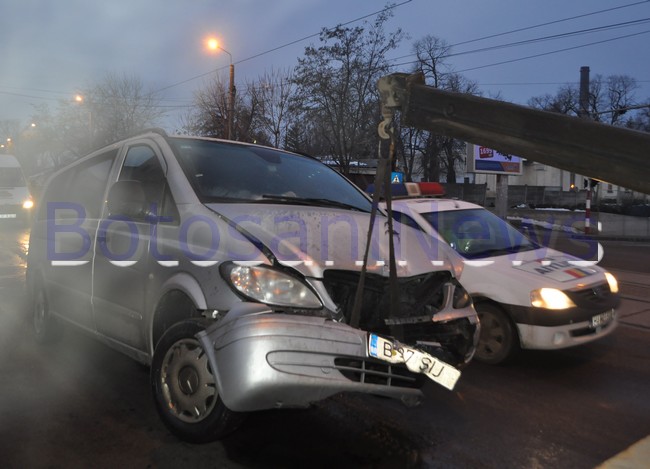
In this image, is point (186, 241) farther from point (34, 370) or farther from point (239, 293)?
point (34, 370)

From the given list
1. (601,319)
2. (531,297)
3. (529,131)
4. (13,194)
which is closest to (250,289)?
(529,131)

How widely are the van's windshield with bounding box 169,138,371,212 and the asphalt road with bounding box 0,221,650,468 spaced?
1437 mm

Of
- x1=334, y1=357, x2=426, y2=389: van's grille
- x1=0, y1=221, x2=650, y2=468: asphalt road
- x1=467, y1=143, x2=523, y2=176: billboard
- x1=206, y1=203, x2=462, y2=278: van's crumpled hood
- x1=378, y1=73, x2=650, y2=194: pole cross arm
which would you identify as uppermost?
x1=467, y1=143, x2=523, y2=176: billboard

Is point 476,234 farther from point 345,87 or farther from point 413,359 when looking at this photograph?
point 345,87

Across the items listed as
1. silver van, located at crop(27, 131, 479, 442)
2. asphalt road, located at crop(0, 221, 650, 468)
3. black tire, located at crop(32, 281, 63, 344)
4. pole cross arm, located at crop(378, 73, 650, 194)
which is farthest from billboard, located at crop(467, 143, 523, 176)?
pole cross arm, located at crop(378, 73, 650, 194)

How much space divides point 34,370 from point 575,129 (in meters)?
4.38

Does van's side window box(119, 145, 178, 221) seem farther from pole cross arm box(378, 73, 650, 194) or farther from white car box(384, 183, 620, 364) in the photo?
white car box(384, 183, 620, 364)

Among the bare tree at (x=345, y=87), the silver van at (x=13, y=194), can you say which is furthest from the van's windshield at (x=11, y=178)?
the bare tree at (x=345, y=87)

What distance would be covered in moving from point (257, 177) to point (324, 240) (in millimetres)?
991

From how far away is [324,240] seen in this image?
306cm

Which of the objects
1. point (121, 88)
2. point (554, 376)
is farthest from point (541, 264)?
point (121, 88)

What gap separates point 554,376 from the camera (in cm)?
451

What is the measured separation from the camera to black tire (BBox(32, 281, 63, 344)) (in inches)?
198

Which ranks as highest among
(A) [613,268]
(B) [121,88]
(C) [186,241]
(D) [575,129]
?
(B) [121,88]
